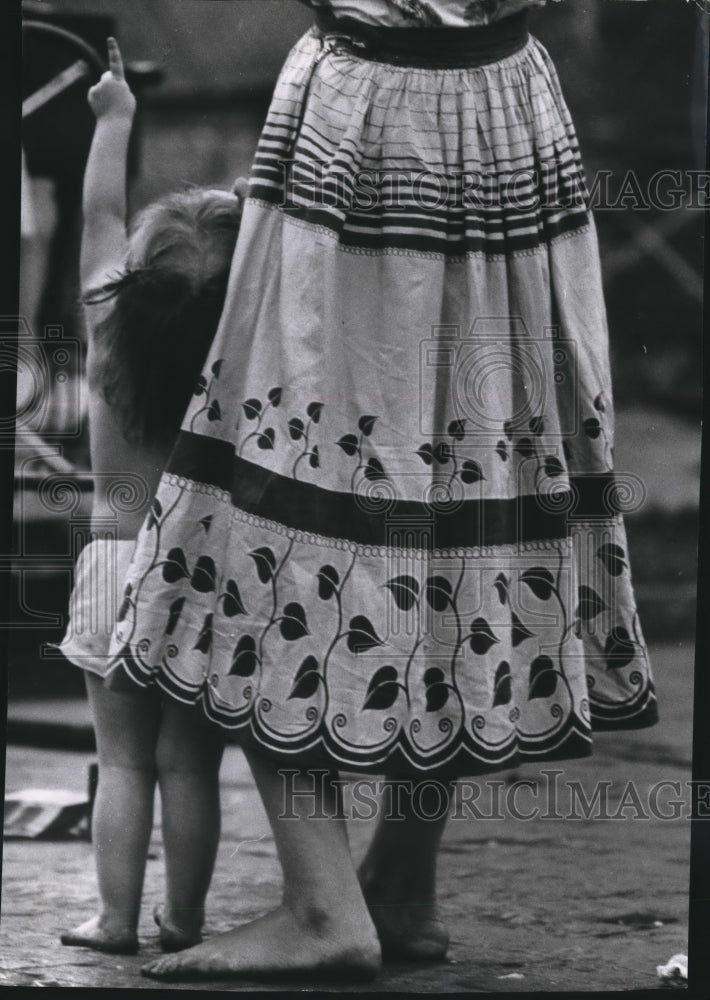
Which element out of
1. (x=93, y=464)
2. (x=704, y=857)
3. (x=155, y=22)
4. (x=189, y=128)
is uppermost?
(x=155, y=22)

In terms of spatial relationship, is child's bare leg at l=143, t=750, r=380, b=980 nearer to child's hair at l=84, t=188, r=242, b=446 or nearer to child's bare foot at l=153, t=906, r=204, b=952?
child's bare foot at l=153, t=906, r=204, b=952

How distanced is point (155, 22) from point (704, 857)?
188 cm

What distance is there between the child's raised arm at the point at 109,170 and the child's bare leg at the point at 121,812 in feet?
2.64

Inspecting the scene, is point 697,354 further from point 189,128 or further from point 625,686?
point 189,128

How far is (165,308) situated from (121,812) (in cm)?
95

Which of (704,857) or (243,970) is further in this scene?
(704,857)

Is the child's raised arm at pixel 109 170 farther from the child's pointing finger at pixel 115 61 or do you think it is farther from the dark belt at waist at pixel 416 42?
the dark belt at waist at pixel 416 42

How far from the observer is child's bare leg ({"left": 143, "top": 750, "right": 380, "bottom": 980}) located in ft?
8.68

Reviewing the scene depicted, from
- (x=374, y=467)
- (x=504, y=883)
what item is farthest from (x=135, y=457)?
(x=504, y=883)

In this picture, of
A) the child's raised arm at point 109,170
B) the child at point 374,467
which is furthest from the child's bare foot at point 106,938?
the child's raised arm at point 109,170

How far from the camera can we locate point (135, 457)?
2.77m

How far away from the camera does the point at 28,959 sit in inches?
109

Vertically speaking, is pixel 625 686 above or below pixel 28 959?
above

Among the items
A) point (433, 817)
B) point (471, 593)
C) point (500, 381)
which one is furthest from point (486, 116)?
point (433, 817)
